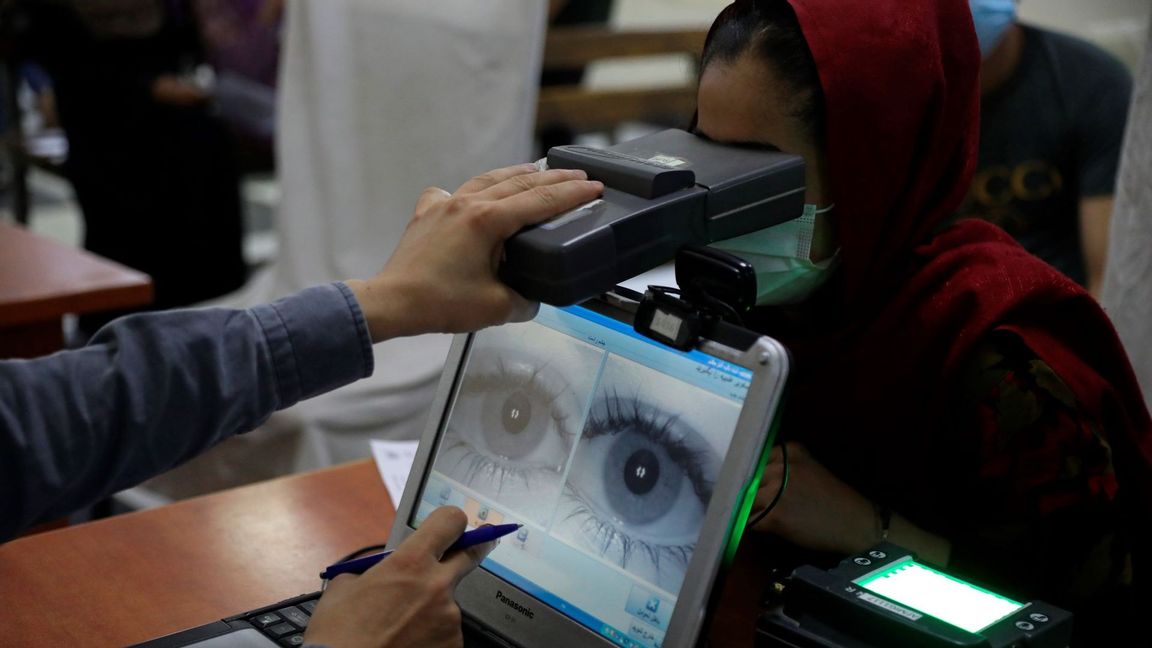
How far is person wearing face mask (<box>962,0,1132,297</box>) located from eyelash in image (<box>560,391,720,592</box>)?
4.15 feet

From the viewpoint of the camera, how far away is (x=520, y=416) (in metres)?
0.98

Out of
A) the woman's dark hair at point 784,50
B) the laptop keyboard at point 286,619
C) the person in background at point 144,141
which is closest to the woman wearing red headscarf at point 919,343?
the woman's dark hair at point 784,50

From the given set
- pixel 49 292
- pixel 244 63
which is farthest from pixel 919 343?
pixel 244 63

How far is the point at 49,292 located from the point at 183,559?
0.81m

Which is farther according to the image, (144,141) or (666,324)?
(144,141)

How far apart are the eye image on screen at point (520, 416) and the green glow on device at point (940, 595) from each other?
0.25 m

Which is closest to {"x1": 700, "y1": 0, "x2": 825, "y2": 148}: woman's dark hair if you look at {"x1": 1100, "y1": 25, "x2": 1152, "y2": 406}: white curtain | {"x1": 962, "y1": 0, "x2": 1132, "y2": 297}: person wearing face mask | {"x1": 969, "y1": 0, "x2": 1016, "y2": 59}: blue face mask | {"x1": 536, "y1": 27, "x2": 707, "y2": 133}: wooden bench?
{"x1": 1100, "y1": 25, "x2": 1152, "y2": 406}: white curtain

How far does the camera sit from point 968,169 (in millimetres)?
1131

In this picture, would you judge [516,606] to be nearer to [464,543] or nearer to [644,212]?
[464,543]

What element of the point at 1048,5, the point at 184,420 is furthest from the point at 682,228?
the point at 1048,5

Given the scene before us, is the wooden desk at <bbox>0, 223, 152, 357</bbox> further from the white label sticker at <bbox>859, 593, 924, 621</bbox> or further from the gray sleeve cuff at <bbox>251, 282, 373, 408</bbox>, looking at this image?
the white label sticker at <bbox>859, 593, 924, 621</bbox>

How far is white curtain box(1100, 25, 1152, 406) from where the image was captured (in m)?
1.37

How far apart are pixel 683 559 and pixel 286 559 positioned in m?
0.48

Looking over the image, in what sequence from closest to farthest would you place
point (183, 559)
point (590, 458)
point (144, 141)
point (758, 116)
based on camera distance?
point (590, 458) < point (758, 116) < point (183, 559) < point (144, 141)
